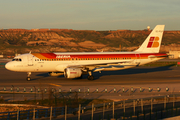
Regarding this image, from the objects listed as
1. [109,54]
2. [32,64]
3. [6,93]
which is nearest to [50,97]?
[6,93]

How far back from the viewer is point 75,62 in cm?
4234

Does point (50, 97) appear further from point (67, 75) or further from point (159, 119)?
point (67, 75)

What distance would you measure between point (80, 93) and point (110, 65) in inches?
555

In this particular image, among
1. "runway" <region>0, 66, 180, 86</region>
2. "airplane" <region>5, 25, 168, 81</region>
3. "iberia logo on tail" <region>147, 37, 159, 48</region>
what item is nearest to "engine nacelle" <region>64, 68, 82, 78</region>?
"airplane" <region>5, 25, 168, 81</region>

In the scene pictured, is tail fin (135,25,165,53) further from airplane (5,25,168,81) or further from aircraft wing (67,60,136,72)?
aircraft wing (67,60,136,72)

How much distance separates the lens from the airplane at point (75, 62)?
40656 mm

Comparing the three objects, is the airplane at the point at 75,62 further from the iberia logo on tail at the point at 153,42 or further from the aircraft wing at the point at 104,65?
the iberia logo on tail at the point at 153,42

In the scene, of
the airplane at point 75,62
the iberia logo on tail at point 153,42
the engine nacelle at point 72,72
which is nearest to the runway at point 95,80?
the engine nacelle at point 72,72

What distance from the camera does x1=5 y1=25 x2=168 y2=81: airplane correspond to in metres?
40.7

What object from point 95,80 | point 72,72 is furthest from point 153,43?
point 72,72

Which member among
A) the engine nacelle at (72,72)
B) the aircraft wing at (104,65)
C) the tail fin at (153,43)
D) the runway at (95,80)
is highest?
the tail fin at (153,43)

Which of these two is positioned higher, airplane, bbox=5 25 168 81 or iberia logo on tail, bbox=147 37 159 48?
iberia logo on tail, bbox=147 37 159 48

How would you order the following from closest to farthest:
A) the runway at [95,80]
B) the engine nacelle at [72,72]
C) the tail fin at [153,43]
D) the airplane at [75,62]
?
the runway at [95,80]
the engine nacelle at [72,72]
the airplane at [75,62]
the tail fin at [153,43]

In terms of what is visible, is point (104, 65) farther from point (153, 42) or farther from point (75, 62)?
point (153, 42)
